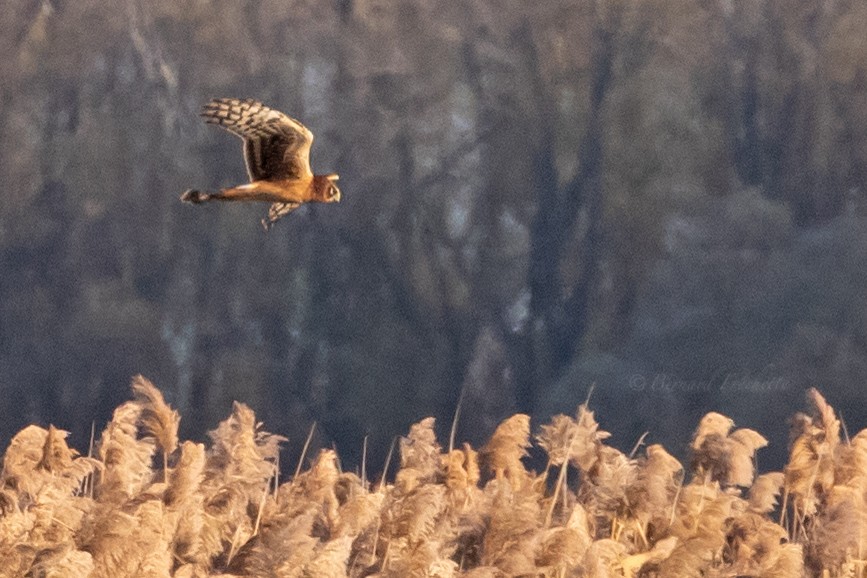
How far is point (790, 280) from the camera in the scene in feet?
47.4

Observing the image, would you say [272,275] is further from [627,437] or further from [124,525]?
[124,525]

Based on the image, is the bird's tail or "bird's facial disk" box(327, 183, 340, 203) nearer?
the bird's tail

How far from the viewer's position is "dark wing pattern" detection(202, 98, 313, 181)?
777 cm

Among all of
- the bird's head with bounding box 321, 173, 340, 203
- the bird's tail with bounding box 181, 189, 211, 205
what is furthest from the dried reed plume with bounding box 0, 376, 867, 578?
the bird's head with bounding box 321, 173, 340, 203

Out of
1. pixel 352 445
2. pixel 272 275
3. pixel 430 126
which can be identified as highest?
pixel 430 126

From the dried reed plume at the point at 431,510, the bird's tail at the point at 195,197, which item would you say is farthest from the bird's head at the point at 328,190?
the dried reed plume at the point at 431,510

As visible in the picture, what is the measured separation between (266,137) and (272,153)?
7 centimetres

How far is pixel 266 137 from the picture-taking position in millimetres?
7836

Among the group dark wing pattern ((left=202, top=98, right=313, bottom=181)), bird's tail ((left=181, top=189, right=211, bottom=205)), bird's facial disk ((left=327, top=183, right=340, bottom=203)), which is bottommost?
bird's tail ((left=181, top=189, right=211, bottom=205))

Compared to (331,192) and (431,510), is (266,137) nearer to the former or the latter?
(331,192)

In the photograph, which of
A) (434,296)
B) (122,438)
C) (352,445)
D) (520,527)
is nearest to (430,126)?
(434,296)

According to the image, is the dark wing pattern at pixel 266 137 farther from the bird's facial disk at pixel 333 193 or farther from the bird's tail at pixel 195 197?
the bird's tail at pixel 195 197

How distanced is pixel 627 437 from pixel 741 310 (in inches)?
51.1

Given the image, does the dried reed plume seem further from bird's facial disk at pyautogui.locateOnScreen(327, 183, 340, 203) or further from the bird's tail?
bird's facial disk at pyautogui.locateOnScreen(327, 183, 340, 203)
